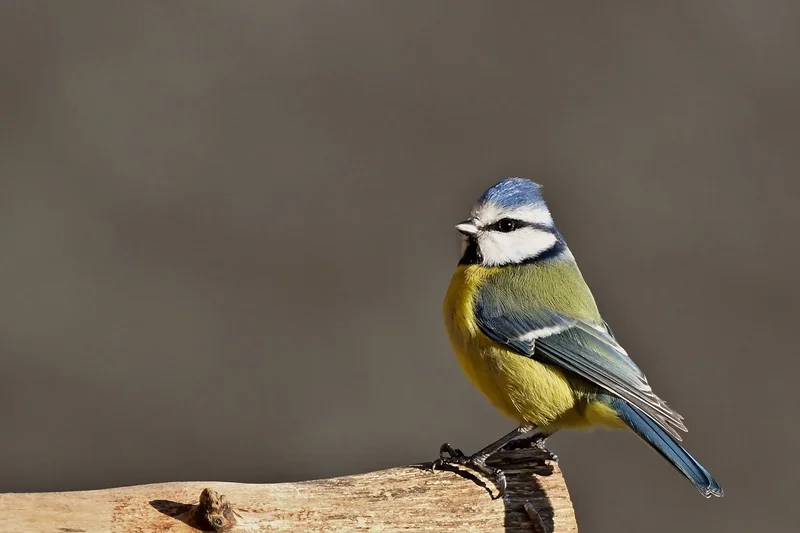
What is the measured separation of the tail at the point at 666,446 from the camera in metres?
1.73

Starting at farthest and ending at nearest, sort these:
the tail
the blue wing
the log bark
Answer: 1. the blue wing
2. the tail
3. the log bark

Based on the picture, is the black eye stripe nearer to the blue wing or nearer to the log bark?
the blue wing

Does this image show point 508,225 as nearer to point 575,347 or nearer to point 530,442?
point 575,347

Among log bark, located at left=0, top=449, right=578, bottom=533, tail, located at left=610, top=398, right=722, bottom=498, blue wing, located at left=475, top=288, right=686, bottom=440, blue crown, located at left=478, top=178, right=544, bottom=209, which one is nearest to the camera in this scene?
log bark, located at left=0, top=449, right=578, bottom=533

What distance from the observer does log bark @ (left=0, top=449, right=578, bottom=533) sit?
4.72 ft

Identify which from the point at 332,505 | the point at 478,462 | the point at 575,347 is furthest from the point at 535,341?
the point at 332,505

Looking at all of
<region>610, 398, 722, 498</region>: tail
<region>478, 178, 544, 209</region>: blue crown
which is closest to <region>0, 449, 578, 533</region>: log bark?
<region>610, 398, 722, 498</region>: tail

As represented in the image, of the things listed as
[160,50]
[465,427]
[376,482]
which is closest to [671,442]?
[376,482]

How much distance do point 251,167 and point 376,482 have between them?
239 centimetres

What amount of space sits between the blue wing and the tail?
0.06 feet

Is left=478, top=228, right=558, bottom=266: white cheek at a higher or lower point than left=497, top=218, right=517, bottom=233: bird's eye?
lower

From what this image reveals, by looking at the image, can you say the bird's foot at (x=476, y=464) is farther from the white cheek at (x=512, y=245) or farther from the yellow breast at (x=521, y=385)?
the white cheek at (x=512, y=245)

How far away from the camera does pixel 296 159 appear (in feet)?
12.9

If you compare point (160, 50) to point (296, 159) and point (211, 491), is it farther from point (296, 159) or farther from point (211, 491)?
point (211, 491)
